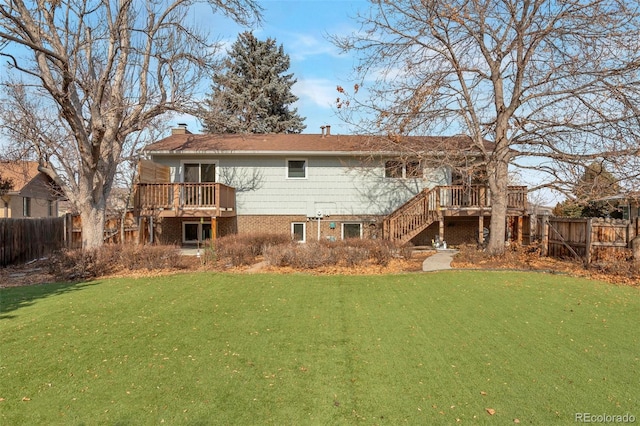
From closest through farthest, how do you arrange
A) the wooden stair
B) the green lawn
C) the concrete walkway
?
1. the green lawn
2. the concrete walkway
3. the wooden stair

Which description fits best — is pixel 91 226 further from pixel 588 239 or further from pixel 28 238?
pixel 588 239

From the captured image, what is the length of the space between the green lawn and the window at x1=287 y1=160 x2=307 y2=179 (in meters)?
10.1

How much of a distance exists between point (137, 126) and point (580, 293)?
1405cm

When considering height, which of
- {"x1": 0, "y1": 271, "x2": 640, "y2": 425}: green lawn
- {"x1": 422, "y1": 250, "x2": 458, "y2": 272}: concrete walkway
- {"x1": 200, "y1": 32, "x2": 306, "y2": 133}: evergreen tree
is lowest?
{"x1": 0, "y1": 271, "x2": 640, "y2": 425}: green lawn

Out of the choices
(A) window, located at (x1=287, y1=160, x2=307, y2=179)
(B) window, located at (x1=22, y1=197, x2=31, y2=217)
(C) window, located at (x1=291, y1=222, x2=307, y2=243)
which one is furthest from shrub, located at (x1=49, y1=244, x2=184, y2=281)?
(B) window, located at (x1=22, y1=197, x2=31, y2=217)

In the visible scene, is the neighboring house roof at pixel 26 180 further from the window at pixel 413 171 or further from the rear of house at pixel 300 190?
the window at pixel 413 171

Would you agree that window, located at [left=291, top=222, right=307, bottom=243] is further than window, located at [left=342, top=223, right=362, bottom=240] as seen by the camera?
No

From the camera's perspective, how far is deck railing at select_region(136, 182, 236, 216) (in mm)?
15164

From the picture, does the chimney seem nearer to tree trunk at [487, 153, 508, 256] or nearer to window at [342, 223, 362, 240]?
window at [342, 223, 362, 240]

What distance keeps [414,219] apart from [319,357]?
11.9m

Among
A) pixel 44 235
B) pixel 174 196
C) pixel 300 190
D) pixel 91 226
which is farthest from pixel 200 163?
pixel 44 235

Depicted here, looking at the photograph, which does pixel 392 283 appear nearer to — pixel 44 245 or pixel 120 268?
pixel 120 268

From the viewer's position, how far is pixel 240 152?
55.8 ft

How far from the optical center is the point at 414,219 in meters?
15.7
